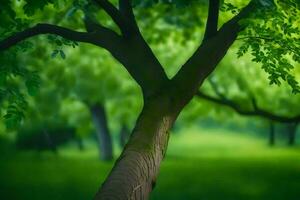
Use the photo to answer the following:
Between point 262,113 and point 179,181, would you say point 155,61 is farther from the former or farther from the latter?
point 179,181

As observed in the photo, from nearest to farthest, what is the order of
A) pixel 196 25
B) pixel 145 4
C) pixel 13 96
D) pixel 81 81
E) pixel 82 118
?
1. pixel 13 96
2. pixel 145 4
3. pixel 196 25
4. pixel 81 81
5. pixel 82 118

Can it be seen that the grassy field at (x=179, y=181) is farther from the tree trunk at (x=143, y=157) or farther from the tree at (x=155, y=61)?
the tree trunk at (x=143, y=157)

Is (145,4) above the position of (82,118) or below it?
above

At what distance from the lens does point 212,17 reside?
657 cm

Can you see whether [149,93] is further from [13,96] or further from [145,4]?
[145,4]

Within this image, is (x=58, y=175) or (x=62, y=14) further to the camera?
(x=58, y=175)

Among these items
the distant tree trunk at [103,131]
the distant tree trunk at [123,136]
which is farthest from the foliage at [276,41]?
the distant tree trunk at [123,136]

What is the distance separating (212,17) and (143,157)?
7.45 ft

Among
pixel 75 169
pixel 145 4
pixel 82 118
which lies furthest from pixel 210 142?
pixel 145 4

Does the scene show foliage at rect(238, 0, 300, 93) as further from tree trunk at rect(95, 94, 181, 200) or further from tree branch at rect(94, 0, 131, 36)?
tree branch at rect(94, 0, 131, 36)

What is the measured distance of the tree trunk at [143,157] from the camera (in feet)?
16.8

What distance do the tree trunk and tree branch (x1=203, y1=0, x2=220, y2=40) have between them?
124 cm

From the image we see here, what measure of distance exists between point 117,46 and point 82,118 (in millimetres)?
25621

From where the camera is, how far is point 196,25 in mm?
13203
